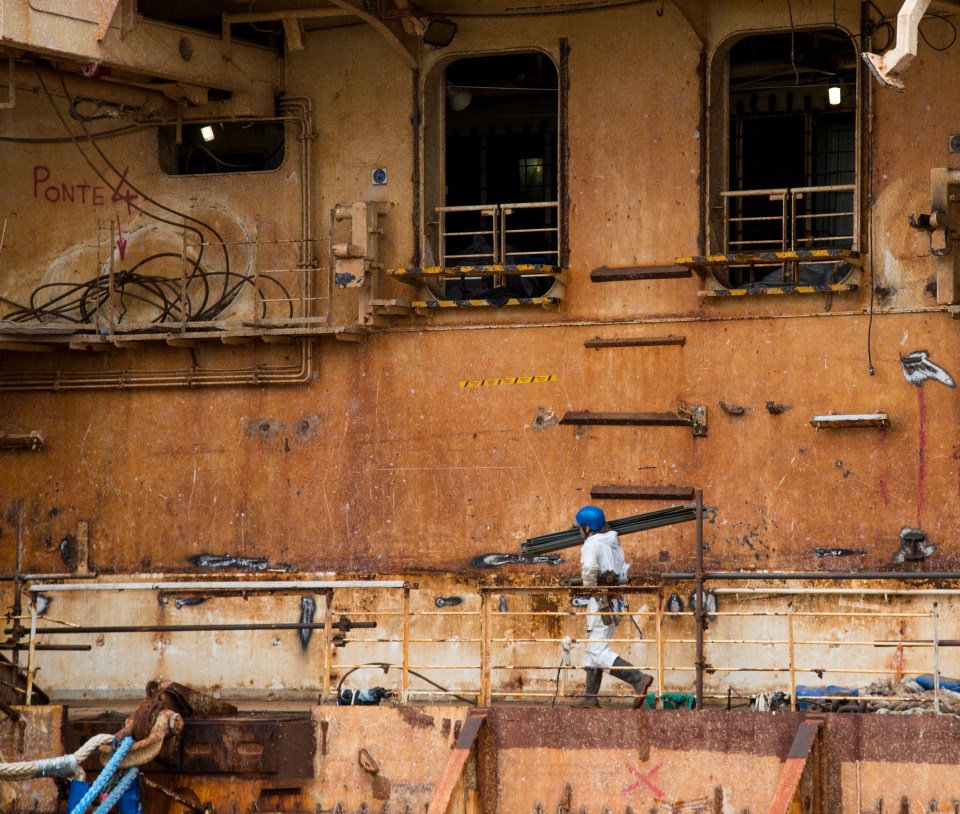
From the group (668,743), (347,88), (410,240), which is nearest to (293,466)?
(410,240)

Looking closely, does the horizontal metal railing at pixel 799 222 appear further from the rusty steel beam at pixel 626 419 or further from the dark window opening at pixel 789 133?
the rusty steel beam at pixel 626 419

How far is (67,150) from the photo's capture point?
1858cm

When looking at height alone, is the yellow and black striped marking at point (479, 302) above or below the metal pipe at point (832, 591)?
above

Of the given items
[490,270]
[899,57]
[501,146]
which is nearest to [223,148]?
[501,146]

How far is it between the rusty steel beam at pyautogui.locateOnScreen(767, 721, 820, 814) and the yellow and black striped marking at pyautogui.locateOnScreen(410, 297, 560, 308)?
5.44 metres

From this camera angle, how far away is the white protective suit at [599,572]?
14719mm

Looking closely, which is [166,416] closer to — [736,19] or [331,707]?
[331,707]

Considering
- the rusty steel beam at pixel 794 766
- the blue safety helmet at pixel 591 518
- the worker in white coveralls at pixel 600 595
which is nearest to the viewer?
the rusty steel beam at pixel 794 766

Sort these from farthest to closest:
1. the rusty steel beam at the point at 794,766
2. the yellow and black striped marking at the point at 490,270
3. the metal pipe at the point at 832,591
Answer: the yellow and black striped marking at the point at 490,270 → the metal pipe at the point at 832,591 → the rusty steel beam at the point at 794,766

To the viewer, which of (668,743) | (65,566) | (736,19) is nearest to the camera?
(668,743)

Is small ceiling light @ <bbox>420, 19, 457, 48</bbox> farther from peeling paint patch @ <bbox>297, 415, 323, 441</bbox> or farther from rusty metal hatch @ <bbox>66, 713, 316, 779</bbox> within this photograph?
rusty metal hatch @ <bbox>66, 713, 316, 779</bbox>

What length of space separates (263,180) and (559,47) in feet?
10.6

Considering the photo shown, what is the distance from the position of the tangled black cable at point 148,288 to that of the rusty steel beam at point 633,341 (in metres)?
→ 3.12

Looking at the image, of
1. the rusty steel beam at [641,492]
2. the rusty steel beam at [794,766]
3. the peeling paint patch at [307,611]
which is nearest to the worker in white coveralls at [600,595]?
the rusty steel beam at [641,492]
